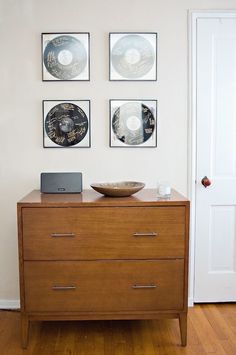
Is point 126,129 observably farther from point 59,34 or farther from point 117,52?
point 59,34

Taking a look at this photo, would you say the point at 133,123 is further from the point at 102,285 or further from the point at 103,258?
the point at 102,285

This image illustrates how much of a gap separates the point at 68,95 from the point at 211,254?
5.23 ft

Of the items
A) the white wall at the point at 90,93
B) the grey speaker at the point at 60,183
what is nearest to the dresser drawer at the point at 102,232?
the grey speaker at the point at 60,183

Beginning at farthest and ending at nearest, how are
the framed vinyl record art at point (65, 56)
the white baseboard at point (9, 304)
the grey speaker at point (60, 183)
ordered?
the white baseboard at point (9, 304) → the framed vinyl record art at point (65, 56) → the grey speaker at point (60, 183)

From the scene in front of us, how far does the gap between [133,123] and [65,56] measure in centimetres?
68

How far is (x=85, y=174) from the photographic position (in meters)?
2.73

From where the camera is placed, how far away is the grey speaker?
2.50 m

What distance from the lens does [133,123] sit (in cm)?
270

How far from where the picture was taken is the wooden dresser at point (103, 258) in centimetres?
222

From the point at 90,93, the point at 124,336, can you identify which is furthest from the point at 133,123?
the point at 124,336

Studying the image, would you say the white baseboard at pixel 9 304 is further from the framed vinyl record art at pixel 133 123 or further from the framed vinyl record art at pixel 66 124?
the framed vinyl record art at pixel 133 123

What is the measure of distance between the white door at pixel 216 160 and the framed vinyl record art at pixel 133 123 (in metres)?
0.34

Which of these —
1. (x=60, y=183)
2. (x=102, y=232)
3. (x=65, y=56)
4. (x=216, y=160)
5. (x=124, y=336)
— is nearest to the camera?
(x=102, y=232)

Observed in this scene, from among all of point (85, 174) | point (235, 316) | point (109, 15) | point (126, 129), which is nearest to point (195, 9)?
point (109, 15)
